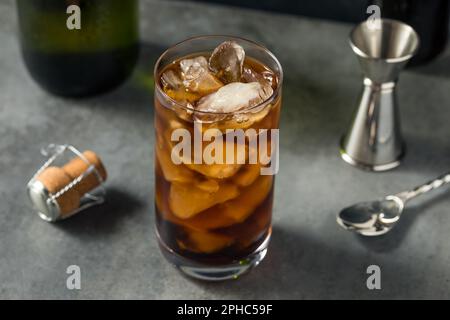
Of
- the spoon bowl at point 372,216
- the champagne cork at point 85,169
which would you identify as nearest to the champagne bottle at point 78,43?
the champagne cork at point 85,169

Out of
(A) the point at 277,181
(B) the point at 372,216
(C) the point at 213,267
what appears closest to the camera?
(C) the point at 213,267

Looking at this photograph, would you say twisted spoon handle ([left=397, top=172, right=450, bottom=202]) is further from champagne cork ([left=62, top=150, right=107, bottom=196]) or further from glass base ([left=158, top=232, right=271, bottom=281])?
champagne cork ([left=62, top=150, right=107, bottom=196])

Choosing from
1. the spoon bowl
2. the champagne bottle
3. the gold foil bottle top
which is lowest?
the spoon bowl

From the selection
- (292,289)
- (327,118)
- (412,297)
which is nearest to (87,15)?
(327,118)

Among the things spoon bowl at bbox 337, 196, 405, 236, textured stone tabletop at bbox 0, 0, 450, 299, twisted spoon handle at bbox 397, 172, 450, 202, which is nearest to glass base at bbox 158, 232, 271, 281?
textured stone tabletop at bbox 0, 0, 450, 299

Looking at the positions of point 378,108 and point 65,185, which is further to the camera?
point 378,108

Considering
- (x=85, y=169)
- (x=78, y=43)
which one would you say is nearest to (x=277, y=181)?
(x=85, y=169)

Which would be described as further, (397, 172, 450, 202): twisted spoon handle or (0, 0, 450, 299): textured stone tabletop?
(397, 172, 450, 202): twisted spoon handle

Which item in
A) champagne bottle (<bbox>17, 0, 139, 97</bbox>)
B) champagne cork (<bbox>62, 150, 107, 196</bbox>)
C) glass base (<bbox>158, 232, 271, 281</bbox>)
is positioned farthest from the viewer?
champagne bottle (<bbox>17, 0, 139, 97</bbox>)

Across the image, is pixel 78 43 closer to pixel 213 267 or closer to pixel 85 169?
pixel 85 169
